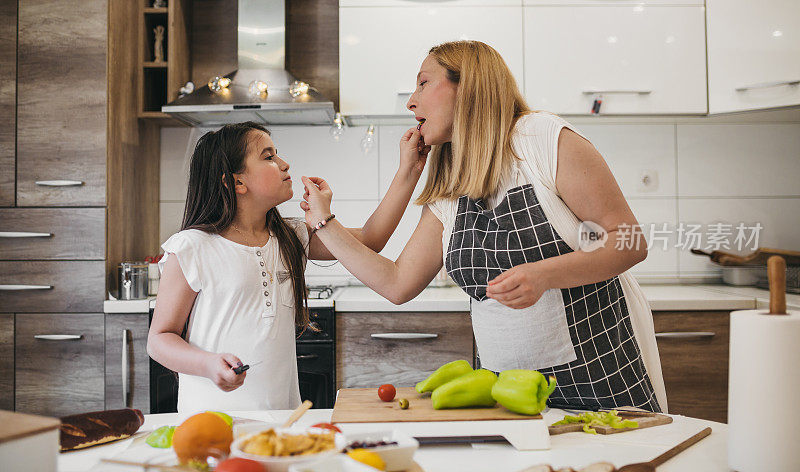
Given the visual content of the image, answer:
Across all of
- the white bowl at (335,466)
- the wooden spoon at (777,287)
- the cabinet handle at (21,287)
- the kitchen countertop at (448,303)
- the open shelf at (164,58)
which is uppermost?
the open shelf at (164,58)

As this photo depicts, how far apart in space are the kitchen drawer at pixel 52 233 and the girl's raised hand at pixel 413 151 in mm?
1502

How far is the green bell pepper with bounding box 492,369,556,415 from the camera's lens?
964 mm

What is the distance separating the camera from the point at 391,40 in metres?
2.61

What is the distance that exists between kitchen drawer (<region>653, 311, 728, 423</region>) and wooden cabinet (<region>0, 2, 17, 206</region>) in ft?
8.54

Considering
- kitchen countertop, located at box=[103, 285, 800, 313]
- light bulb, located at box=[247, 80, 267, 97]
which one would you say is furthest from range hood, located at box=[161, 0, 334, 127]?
kitchen countertop, located at box=[103, 285, 800, 313]

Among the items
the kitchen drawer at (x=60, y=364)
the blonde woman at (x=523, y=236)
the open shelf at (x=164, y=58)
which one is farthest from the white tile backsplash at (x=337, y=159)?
the blonde woman at (x=523, y=236)

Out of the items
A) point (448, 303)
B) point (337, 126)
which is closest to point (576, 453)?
point (448, 303)

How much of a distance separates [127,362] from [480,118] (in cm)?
177

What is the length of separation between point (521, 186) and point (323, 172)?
176 cm

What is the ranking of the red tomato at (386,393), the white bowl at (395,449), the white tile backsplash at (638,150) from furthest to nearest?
the white tile backsplash at (638,150)
the red tomato at (386,393)
the white bowl at (395,449)

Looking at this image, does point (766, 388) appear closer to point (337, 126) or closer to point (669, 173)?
point (337, 126)

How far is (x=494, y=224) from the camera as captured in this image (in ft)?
4.40

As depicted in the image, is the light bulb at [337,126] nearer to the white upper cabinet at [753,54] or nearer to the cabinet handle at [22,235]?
the cabinet handle at [22,235]

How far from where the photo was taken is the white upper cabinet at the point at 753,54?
8.00ft
